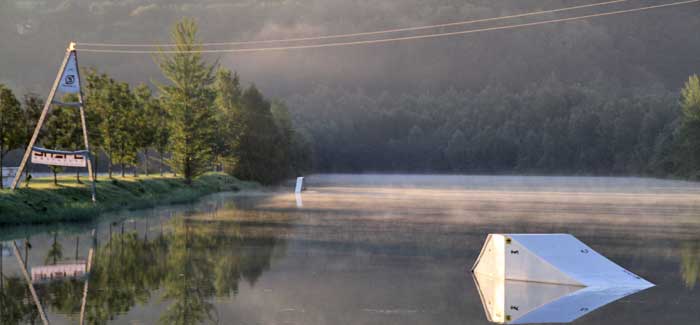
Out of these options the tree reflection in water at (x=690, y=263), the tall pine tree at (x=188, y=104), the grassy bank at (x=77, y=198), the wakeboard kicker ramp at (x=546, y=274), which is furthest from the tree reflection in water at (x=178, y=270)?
the tall pine tree at (x=188, y=104)

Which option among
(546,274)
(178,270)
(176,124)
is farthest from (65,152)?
(176,124)

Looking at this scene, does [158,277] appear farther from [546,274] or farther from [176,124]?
[176,124]

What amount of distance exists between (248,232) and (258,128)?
81.6 meters

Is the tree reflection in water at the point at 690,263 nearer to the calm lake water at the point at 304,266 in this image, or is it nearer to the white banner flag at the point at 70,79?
the calm lake water at the point at 304,266

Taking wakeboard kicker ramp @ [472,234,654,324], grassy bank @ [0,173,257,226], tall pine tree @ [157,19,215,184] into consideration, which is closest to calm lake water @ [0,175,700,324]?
wakeboard kicker ramp @ [472,234,654,324]

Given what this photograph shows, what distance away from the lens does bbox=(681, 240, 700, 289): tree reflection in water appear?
22.2 metres

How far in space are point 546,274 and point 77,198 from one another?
33478 mm

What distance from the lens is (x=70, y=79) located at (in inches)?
1773

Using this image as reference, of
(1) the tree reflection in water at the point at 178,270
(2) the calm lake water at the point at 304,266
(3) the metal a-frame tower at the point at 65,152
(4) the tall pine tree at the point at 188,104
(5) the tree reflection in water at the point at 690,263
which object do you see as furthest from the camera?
(4) the tall pine tree at the point at 188,104

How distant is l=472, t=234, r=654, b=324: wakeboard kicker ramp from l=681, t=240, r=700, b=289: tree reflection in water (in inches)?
54.8

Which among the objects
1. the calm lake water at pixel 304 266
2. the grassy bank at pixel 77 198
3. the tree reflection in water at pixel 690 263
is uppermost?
the grassy bank at pixel 77 198

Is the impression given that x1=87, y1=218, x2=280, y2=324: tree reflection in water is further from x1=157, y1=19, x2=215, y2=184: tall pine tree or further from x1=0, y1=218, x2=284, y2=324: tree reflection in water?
x1=157, y1=19, x2=215, y2=184: tall pine tree

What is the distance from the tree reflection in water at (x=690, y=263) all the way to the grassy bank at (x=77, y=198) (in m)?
27.9

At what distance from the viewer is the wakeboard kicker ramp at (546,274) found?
19219 mm
